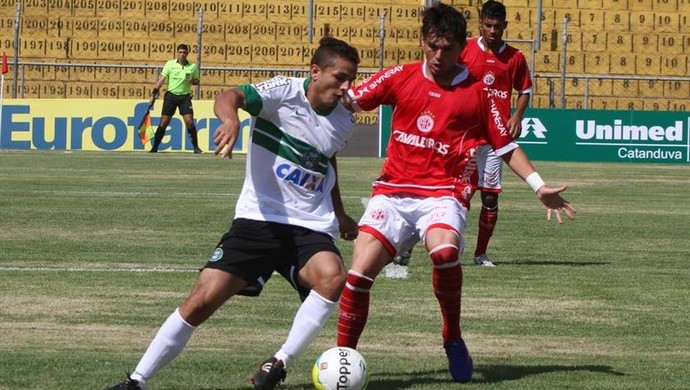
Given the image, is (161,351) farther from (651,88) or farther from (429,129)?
(651,88)

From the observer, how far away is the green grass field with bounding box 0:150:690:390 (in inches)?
301

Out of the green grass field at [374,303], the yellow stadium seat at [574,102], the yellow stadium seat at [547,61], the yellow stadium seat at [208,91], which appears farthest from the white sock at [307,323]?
the yellow stadium seat at [547,61]

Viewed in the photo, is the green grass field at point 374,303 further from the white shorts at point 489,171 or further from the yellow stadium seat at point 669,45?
the yellow stadium seat at point 669,45

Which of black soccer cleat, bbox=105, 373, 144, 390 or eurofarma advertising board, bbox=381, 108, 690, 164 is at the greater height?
black soccer cleat, bbox=105, 373, 144, 390

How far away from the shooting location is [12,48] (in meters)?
37.7

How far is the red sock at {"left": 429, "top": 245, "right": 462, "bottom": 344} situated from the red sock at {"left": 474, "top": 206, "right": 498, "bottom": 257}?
17.1 ft

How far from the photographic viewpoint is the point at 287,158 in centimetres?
714

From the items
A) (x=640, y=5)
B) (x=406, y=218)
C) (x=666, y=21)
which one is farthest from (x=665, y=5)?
(x=406, y=218)

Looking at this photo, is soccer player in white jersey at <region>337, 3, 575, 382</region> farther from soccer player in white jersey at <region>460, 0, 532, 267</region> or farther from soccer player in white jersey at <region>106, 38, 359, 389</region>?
soccer player in white jersey at <region>460, 0, 532, 267</region>

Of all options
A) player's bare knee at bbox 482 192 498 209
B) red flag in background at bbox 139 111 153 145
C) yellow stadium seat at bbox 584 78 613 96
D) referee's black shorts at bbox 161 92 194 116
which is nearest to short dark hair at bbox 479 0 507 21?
player's bare knee at bbox 482 192 498 209

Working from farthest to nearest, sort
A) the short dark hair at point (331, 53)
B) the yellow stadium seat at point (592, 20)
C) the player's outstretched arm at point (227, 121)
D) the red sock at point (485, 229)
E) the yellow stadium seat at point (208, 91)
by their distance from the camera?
the yellow stadium seat at point (592, 20) < the yellow stadium seat at point (208, 91) < the red sock at point (485, 229) < the short dark hair at point (331, 53) < the player's outstretched arm at point (227, 121)

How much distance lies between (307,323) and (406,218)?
1.09 metres

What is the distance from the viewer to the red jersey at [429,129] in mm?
7840

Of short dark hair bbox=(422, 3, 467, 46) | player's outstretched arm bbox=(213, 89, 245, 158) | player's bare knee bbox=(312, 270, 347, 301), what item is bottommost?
player's bare knee bbox=(312, 270, 347, 301)
